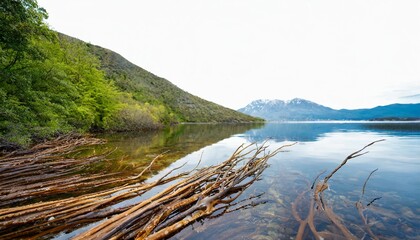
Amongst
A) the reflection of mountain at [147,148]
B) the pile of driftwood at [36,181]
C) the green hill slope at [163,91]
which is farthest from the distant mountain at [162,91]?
the pile of driftwood at [36,181]

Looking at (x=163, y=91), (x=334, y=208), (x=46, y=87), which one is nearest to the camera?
(x=334, y=208)

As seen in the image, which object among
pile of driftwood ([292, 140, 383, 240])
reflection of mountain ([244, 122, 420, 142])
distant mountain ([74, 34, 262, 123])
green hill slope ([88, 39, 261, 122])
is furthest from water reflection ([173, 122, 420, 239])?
distant mountain ([74, 34, 262, 123])

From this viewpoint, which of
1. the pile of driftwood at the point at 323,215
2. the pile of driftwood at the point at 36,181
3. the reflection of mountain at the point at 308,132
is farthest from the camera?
the reflection of mountain at the point at 308,132

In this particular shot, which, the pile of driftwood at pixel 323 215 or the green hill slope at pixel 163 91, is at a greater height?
the green hill slope at pixel 163 91

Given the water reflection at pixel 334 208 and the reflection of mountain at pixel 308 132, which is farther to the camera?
the reflection of mountain at pixel 308 132

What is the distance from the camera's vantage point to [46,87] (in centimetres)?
1550

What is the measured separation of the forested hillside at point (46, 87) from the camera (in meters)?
8.91

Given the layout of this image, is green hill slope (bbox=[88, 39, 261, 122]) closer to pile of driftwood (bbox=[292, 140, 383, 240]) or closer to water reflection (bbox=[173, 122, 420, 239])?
water reflection (bbox=[173, 122, 420, 239])

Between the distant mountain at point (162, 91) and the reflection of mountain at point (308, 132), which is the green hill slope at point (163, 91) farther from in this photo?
the reflection of mountain at point (308, 132)

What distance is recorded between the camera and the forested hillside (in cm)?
891

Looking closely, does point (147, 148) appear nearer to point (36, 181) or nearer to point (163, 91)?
point (36, 181)

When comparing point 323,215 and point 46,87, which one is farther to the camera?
point 46,87

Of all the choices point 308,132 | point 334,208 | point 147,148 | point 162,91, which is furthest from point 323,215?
point 162,91

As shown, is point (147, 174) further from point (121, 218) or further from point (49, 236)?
point (121, 218)
